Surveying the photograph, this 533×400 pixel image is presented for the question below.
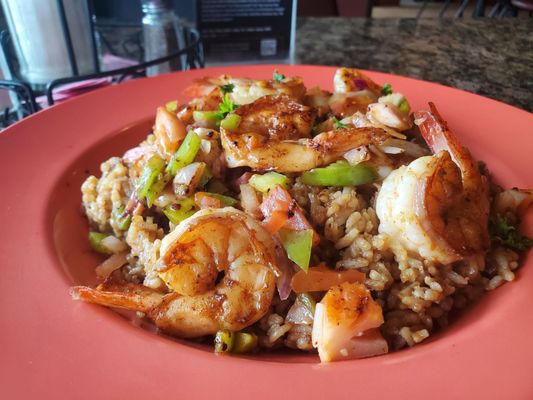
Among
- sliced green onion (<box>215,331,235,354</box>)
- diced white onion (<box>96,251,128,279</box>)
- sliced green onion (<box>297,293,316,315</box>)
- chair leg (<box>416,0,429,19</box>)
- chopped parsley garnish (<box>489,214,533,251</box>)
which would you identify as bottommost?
chair leg (<box>416,0,429,19</box>)

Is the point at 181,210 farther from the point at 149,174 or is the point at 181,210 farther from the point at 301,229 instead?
the point at 301,229

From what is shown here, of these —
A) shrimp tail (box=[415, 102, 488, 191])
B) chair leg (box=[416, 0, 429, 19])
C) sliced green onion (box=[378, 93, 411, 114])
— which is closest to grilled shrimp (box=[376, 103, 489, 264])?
shrimp tail (box=[415, 102, 488, 191])

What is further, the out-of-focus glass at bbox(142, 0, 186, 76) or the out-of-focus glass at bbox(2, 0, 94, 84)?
the out-of-focus glass at bbox(142, 0, 186, 76)

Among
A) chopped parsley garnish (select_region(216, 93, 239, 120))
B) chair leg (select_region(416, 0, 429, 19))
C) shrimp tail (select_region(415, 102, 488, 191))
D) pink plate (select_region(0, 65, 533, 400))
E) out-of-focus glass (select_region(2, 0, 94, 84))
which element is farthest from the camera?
chair leg (select_region(416, 0, 429, 19))

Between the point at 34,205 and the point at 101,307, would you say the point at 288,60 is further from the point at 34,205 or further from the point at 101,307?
the point at 101,307

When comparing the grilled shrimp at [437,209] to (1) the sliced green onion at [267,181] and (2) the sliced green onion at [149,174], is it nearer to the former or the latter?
(1) the sliced green onion at [267,181]

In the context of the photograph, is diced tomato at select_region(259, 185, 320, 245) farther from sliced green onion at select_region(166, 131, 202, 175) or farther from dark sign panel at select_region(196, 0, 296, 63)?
dark sign panel at select_region(196, 0, 296, 63)

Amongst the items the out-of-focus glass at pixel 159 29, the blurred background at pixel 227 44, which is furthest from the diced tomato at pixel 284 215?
the out-of-focus glass at pixel 159 29
